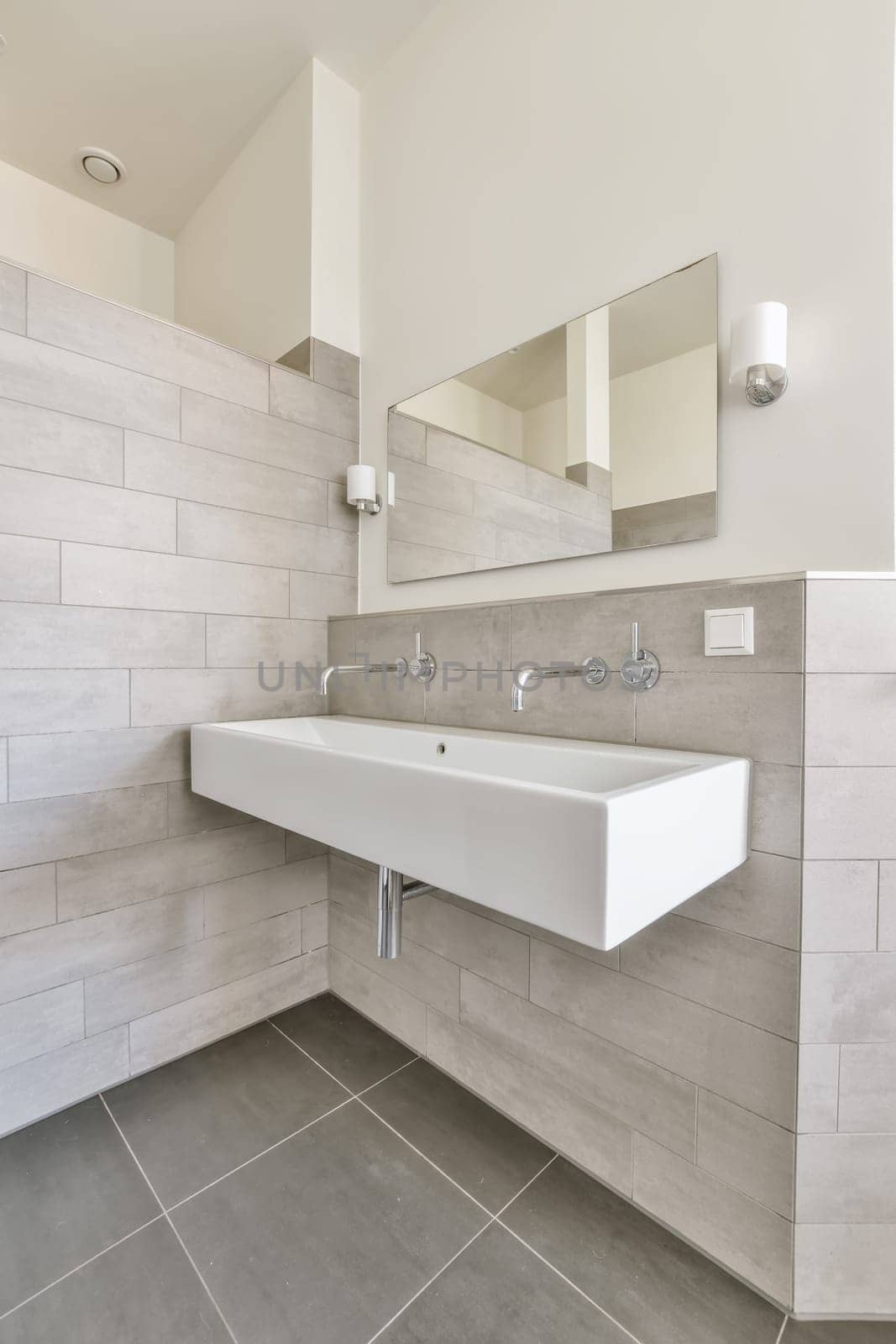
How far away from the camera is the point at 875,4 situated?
1.03 meters

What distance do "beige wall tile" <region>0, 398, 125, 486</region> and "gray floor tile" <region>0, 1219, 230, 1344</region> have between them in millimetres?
1612

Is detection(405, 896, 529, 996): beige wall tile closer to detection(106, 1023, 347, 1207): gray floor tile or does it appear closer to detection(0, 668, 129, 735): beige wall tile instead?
detection(106, 1023, 347, 1207): gray floor tile

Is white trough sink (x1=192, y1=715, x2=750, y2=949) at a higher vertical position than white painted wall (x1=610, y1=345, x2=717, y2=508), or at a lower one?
lower

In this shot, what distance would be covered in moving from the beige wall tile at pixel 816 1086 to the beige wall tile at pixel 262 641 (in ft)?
5.08

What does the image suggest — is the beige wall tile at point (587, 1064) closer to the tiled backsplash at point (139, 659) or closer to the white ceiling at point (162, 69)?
the tiled backsplash at point (139, 659)

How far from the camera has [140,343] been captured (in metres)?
1.60

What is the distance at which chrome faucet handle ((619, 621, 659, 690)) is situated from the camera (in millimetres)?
1214

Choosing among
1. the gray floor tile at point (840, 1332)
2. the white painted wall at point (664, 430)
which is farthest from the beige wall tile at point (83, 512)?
the gray floor tile at point (840, 1332)

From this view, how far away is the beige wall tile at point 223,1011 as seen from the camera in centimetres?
165

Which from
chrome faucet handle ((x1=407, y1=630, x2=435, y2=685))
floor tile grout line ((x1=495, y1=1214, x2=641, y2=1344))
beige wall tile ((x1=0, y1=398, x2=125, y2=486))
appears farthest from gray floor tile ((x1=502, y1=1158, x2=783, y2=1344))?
beige wall tile ((x1=0, y1=398, x2=125, y2=486))

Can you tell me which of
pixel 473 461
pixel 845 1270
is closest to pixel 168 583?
pixel 473 461

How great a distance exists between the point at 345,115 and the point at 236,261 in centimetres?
58

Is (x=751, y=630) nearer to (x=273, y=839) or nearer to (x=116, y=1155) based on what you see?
(x=273, y=839)

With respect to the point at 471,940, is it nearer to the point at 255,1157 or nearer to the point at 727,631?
the point at 255,1157
